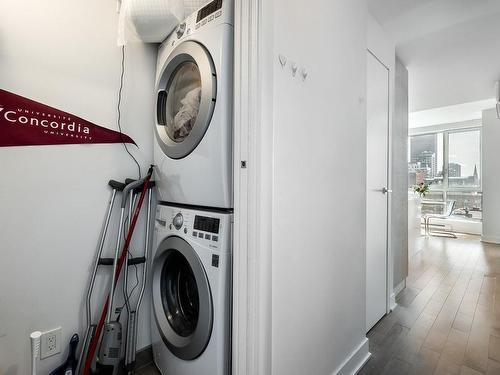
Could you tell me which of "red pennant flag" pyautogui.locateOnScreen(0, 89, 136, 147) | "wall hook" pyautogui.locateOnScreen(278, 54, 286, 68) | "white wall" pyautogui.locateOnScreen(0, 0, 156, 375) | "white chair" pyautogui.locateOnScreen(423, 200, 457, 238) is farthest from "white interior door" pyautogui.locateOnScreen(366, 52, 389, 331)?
"white chair" pyautogui.locateOnScreen(423, 200, 457, 238)

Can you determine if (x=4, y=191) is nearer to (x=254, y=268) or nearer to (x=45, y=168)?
(x=45, y=168)

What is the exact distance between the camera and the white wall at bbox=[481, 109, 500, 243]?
4555mm

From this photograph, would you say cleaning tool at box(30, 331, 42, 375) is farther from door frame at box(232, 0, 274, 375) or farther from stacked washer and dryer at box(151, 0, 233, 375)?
door frame at box(232, 0, 274, 375)

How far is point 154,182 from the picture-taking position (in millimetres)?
1440

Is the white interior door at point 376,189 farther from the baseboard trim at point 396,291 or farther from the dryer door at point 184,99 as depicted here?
the dryer door at point 184,99

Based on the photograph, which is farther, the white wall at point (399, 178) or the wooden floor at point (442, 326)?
the white wall at point (399, 178)

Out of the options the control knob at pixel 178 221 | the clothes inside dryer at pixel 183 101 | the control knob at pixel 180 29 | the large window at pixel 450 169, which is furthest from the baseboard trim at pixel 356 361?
the large window at pixel 450 169

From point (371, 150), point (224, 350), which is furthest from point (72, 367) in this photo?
point (371, 150)

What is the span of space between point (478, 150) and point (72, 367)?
7.63 metres

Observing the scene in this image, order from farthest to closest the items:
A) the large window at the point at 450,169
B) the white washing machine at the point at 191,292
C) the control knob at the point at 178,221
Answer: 1. the large window at the point at 450,169
2. the control knob at the point at 178,221
3. the white washing machine at the point at 191,292

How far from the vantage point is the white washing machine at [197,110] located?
0.99 m

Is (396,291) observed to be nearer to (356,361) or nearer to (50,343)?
(356,361)

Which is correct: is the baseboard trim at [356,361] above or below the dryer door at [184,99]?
below

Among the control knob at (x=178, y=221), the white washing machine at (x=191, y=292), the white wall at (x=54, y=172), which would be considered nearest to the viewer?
the white washing machine at (x=191, y=292)
